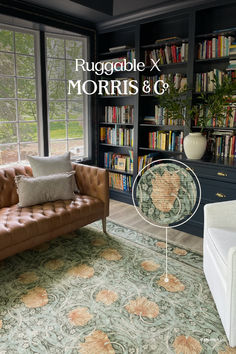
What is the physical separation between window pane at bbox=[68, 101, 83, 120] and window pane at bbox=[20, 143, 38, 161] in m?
0.71

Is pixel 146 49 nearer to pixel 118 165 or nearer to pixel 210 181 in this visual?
pixel 118 165

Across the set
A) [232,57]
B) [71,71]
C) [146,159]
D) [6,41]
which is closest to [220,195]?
[146,159]

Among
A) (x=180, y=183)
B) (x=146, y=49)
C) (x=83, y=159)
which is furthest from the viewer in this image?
(x=83, y=159)

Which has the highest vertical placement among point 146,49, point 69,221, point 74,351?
point 146,49

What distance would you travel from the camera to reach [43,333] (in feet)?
5.84

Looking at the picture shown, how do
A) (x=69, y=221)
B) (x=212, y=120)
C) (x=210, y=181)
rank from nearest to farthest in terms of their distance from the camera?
(x=69, y=221), (x=210, y=181), (x=212, y=120)

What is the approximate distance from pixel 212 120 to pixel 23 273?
2418mm

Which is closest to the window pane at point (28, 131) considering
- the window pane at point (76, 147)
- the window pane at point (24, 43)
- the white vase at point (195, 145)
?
the window pane at point (76, 147)

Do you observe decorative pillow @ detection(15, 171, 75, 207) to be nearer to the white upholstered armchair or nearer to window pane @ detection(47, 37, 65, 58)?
the white upholstered armchair

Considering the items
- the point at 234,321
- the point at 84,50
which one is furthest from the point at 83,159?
the point at 234,321

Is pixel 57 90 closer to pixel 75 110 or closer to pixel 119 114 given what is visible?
pixel 75 110

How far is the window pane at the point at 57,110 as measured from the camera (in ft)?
12.8

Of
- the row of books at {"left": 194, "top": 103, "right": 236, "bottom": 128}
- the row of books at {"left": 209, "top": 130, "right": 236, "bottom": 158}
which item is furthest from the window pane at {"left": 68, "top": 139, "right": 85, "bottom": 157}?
the row of books at {"left": 209, "top": 130, "right": 236, "bottom": 158}

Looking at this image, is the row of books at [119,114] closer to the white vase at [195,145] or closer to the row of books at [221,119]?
the row of books at [221,119]
